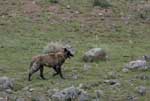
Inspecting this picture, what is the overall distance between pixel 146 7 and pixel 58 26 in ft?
18.0

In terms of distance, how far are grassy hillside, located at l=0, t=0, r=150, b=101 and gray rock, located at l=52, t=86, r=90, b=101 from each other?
→ 1.92 ft

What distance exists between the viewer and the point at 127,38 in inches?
1065

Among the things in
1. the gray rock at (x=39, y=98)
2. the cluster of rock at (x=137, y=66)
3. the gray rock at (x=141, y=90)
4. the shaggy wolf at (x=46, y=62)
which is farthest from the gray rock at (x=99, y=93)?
the cluster of rock at (x=137, y=66)

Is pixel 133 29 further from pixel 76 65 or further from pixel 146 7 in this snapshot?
pixel 76 65

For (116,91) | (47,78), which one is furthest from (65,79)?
(116,91)

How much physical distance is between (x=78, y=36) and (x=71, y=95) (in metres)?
11.5

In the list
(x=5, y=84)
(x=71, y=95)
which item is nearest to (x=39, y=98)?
(x=71, y=95)

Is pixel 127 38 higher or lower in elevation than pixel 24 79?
lower

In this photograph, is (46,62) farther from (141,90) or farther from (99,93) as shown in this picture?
(141,90)

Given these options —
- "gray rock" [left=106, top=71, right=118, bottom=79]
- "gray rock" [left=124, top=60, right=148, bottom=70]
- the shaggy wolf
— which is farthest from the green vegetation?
the shaggy wolf

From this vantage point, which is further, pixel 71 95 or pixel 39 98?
pixel 39 98

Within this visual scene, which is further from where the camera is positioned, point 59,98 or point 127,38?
point 127,38

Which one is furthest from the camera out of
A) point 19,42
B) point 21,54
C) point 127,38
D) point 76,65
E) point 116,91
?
point 127,38

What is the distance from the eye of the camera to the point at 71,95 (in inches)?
604
